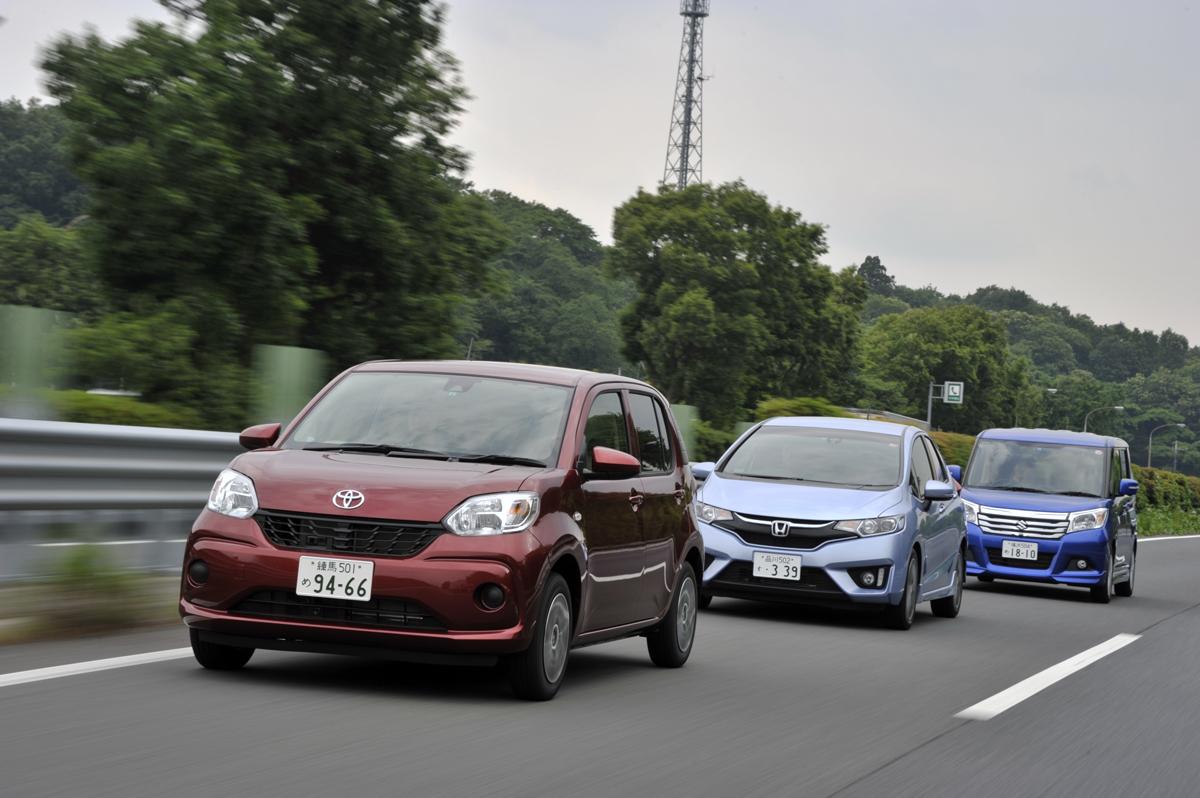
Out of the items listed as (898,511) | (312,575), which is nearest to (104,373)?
(898,511)

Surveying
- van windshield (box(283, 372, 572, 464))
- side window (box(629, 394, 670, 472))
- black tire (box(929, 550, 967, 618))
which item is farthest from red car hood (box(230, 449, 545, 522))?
black tire (box(929, 550, 967, 618))

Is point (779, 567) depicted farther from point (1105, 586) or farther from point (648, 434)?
point (1105, 586)

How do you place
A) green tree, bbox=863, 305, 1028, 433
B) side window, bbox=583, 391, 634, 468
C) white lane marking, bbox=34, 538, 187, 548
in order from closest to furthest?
side window, bbox=583, 391, 634, 468 → white lane marking, bbox=34, 538, 187, 548 → green tree, bbox=863, 305, 1028, 433

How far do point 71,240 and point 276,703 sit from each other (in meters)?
16.8

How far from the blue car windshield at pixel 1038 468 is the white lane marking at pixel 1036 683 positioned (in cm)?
607

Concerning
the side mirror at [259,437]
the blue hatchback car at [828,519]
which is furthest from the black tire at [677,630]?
the blue hatchback car at [828,519]

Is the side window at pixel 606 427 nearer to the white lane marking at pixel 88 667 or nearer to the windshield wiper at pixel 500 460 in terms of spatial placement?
the windshield wiper at pixel 500 460

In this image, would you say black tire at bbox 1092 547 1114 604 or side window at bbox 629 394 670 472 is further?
black tire at bbox 1092 547 1114 604

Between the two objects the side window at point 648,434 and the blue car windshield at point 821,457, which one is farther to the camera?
the blue car windshield at point 821,457

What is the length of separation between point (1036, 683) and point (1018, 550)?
9.31 metres

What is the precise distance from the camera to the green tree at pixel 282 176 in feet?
71.6

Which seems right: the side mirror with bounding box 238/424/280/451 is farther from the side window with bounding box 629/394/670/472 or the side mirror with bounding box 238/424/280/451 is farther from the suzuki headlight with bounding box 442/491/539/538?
the side window with bounding box 629/394/670/472

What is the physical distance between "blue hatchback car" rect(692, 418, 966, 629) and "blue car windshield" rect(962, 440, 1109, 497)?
18.4ft

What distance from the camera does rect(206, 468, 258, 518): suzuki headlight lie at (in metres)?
7.63
